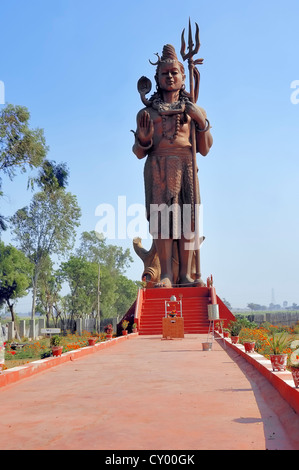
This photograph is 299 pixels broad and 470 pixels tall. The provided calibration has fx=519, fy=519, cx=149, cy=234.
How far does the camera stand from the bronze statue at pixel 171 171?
22.6m

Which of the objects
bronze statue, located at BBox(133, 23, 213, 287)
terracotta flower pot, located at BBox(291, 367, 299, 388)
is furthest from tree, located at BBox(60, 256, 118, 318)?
terracotta flower pot, located at BBox(291, 367, 299, 388)

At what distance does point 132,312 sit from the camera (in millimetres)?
20156

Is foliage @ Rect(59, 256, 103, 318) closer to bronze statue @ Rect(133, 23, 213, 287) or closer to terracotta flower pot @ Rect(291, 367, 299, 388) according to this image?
bronze statue @ Rect(133, 23, 213, 287)

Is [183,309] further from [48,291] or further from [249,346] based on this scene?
[48,291]

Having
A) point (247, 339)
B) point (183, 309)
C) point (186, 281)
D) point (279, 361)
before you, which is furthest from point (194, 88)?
point (279, 361)

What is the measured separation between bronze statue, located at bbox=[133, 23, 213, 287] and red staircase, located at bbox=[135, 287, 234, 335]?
1.15 meters

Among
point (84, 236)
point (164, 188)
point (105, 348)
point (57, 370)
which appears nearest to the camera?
point (57, 370)

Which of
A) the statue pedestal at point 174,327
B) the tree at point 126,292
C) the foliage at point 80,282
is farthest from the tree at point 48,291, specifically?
the statue pedestal at point 174,327

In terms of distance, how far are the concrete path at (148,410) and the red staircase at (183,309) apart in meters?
9.25

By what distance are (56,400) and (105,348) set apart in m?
7.63

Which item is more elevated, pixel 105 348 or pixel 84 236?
pixel 84 236

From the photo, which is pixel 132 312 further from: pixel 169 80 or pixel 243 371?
pixel 243 371

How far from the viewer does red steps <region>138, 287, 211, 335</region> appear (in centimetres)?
1848
